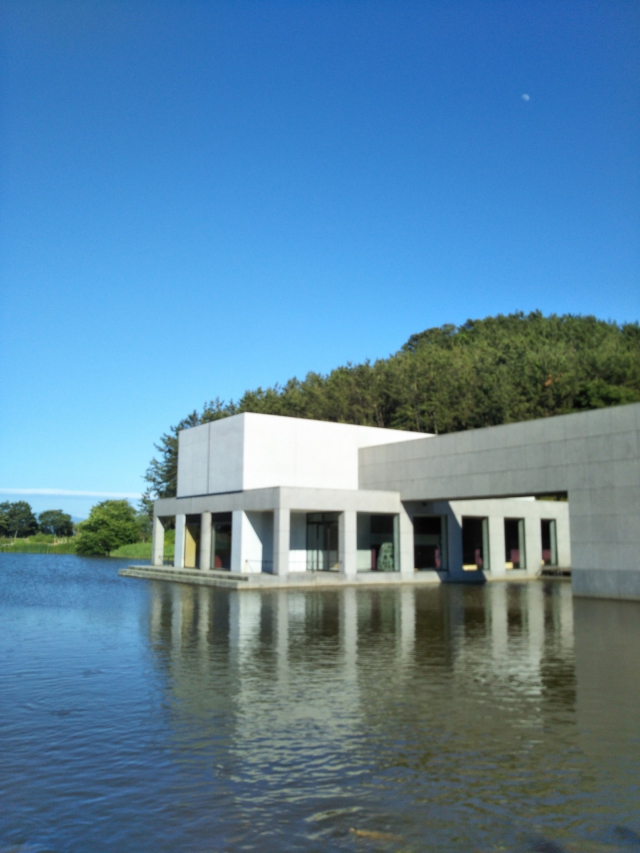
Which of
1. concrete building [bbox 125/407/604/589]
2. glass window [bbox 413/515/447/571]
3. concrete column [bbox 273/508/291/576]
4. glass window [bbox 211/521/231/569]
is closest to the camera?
concrete column [bbox 273/508/291/576]

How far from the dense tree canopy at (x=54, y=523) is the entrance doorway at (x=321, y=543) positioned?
109 metres

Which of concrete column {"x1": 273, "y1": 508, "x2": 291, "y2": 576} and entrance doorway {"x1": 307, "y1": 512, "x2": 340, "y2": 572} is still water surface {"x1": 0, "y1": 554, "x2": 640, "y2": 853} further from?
entrance doorway {"x1": 307, "y1": 512, "x2": 340, "y2": 572}

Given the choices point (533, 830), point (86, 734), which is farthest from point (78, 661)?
point (533, 830)

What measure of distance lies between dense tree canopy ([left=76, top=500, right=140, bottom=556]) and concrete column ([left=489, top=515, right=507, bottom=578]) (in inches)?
1728

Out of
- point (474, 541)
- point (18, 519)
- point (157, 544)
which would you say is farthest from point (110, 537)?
point (18, 519)

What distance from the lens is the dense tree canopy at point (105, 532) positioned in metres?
69.4

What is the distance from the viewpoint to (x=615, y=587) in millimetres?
22406

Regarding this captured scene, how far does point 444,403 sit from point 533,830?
49154 mm

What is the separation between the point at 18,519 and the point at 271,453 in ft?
347

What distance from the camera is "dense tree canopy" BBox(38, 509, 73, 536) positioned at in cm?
13212

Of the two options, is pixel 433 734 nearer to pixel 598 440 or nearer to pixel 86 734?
pixel 86 734

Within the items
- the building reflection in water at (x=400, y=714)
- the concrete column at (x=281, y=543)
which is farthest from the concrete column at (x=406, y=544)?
the building reflection in water at (x=400, y=714)

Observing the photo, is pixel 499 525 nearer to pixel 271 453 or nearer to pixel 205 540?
pixel 271 453

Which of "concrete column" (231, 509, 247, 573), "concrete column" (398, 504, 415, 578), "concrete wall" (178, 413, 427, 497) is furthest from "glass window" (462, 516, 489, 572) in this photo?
"concrete column" (231, 509, 247, 573)
